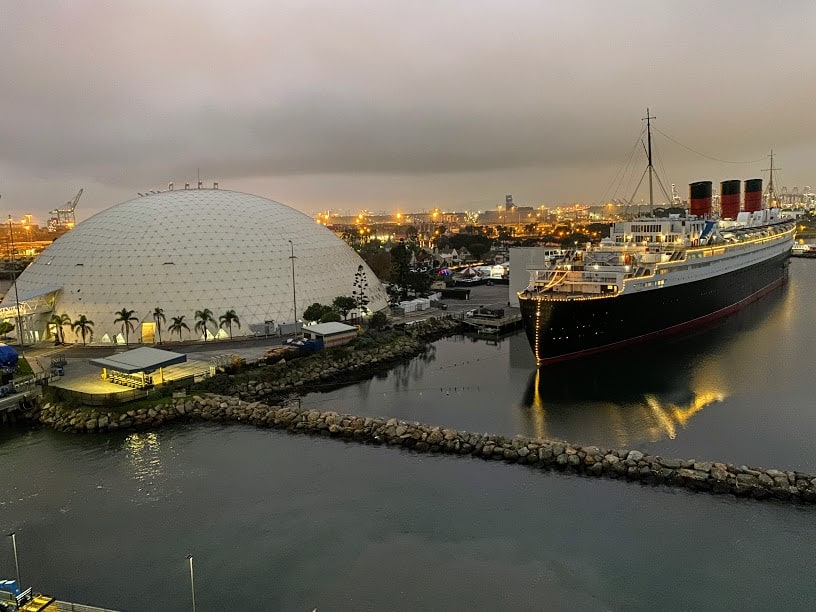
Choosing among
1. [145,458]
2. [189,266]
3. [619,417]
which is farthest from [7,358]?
[619,417]

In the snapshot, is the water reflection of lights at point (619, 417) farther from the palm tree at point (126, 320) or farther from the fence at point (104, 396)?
the palm tree at point (126, 320)

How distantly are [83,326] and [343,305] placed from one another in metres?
14.8

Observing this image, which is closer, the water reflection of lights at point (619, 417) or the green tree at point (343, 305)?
the water reflection of lights at point (619, 417)

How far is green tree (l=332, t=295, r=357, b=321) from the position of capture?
3559 centimetres

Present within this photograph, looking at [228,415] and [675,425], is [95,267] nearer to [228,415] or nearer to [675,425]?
[228,415]

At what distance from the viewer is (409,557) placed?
13.4m

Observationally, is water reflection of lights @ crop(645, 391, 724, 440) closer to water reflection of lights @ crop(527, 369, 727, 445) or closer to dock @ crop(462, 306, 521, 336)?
water reflection of lights @ crop(527, 369, 727, 445)

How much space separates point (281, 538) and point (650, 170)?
150 ft

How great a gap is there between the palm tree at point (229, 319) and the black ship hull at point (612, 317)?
16.1 m

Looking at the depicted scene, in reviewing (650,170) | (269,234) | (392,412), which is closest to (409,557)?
(392,412)

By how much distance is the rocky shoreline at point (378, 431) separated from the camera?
1620cm

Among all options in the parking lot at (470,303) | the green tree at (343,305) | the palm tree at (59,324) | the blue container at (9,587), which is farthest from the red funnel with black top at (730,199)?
the blue container at (9,587)

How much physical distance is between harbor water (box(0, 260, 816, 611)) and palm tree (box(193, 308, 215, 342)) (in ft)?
34.3

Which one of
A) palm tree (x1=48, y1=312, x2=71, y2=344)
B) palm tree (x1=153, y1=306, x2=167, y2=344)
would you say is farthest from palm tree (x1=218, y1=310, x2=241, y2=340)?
palm tree (x1=48, y1=312, x2=71, y2=344)
